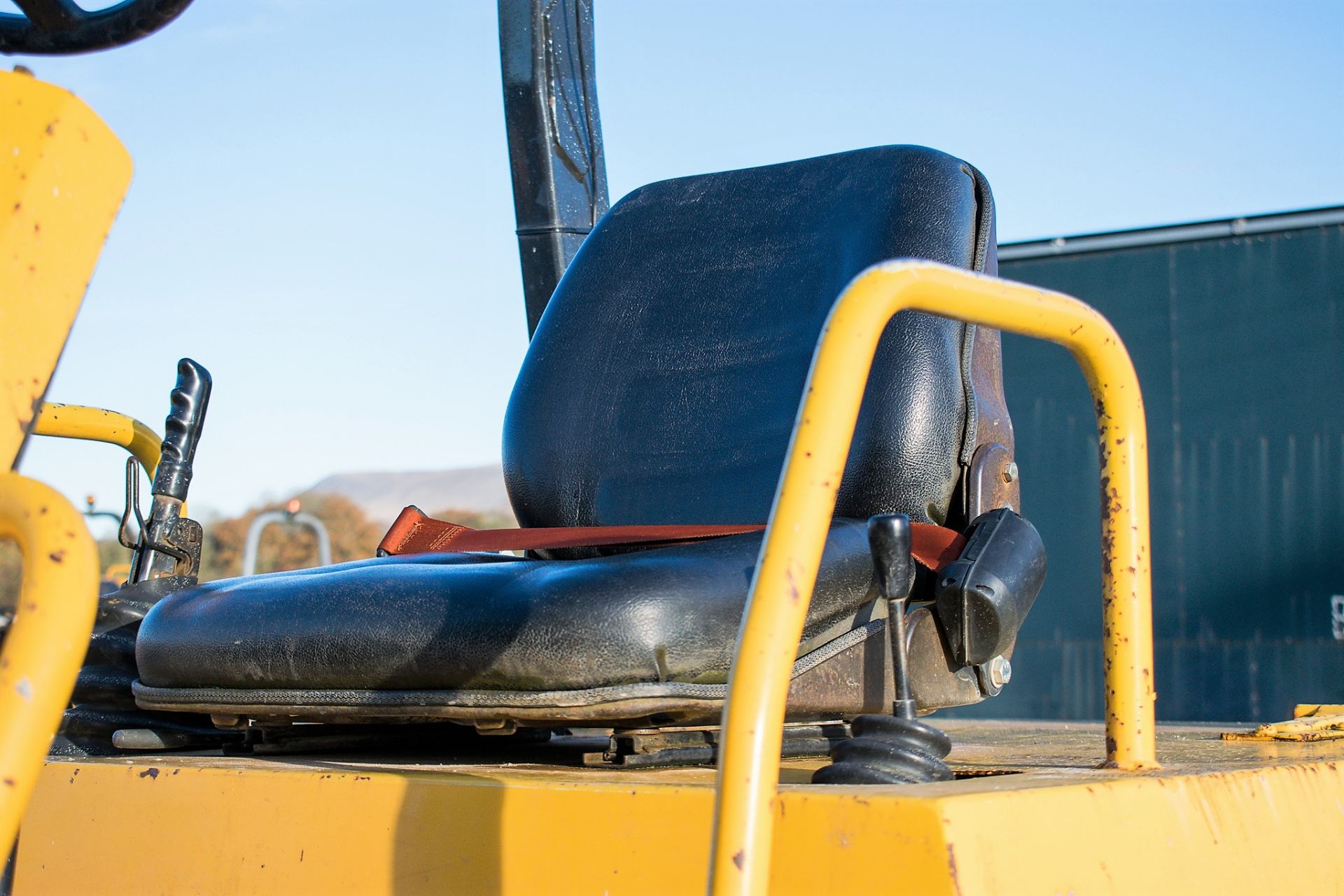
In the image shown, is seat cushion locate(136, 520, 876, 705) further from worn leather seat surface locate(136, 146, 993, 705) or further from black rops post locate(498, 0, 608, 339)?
black rops post locate(498, 0, 608, 339)

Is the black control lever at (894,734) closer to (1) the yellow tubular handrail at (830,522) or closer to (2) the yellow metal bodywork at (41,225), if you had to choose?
(1) the yellow tubular handrail at (830,522)

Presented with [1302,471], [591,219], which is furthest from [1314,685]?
[591,219]

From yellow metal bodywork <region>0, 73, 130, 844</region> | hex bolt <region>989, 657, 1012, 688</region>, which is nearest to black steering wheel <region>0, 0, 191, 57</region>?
yellow metal bodywork <region>0, 73, 130, 844</region>

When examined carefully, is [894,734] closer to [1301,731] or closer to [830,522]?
[830,522]

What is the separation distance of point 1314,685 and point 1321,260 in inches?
80.3

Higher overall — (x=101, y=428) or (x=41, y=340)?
(x=101, y=428)

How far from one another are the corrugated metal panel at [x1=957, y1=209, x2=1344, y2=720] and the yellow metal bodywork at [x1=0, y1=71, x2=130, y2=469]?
21.1ft

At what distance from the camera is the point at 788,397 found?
178cm

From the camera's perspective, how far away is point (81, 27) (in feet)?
4.20

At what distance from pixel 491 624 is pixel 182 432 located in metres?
0.81

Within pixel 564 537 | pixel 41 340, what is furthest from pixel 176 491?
pixel 41 340

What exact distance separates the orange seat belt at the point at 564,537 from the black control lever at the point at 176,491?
0.28 metres

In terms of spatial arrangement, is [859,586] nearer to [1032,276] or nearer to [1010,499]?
[1010,499]

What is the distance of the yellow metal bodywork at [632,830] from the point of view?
98 cm
